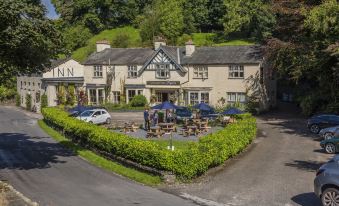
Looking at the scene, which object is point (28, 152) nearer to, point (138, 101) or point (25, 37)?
point (25, 37)

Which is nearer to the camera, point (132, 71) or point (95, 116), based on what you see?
point (95, 116)

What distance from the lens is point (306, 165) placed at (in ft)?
80.2

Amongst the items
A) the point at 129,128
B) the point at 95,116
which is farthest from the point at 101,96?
the point at 129,128

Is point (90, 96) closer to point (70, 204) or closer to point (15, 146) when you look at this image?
point (15, 146)

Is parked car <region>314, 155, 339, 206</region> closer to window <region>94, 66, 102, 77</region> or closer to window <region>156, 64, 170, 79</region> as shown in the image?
window <region>156, 64, 170, 79</region>

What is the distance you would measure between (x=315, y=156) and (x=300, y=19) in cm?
2002

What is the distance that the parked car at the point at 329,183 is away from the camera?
15336 mm

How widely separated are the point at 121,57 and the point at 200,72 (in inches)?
459

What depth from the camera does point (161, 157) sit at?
2200cm

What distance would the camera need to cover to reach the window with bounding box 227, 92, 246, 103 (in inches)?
1924

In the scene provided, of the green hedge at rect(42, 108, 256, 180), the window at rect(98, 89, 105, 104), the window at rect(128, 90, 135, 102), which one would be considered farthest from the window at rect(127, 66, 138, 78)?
the green hedge at rect(42, 108, 256, 180)

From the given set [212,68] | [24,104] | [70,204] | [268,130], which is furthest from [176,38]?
[70,204]

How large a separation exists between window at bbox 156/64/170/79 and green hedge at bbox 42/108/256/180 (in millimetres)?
21364

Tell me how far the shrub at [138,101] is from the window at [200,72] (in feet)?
22.0
